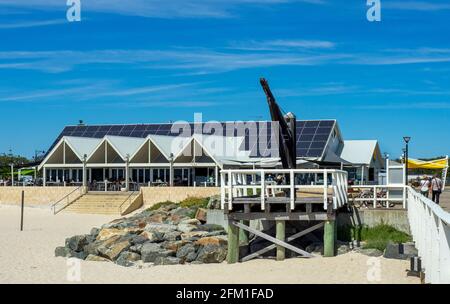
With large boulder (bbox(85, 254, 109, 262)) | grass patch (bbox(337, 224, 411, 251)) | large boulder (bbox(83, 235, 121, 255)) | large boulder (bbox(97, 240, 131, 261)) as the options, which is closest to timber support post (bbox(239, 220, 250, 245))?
grass patch (bbox(337, 224, 411, 251))

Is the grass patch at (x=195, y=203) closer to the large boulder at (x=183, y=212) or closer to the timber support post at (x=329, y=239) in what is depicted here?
the large boulder at (x=183, y=212)

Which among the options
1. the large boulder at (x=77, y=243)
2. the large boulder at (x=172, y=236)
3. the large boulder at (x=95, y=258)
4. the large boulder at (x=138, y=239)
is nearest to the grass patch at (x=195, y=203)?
the large boulder at (x=172, y=236)

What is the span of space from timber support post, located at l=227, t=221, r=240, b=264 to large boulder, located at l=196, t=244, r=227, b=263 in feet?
1.30

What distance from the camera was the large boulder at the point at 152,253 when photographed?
1894cm

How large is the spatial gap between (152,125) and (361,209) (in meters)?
33.8

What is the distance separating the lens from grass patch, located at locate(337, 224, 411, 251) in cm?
1886

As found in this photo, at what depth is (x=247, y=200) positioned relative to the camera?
60.8 feet

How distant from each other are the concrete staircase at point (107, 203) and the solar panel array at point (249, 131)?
26.5ft

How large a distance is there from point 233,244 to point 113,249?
145 inches

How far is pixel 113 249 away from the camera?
19.8m

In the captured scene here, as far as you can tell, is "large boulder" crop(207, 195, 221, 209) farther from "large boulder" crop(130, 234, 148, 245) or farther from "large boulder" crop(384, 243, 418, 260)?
"large boulder" crop(384, 243, 418, 260)

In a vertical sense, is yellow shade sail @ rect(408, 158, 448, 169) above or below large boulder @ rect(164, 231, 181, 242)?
above
